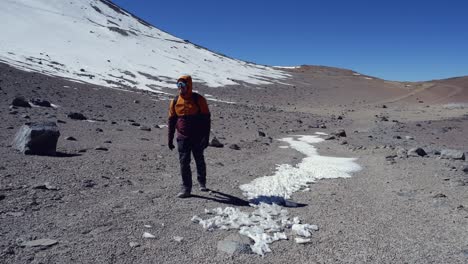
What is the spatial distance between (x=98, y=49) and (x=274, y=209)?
47216 mm

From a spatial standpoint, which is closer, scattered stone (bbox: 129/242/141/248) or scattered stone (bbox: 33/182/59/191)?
scattered stone (bbox: 129/242/141/248)

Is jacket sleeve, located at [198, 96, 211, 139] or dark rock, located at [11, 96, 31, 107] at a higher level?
jacket sleeve, located at [198, 96, 211, 139]

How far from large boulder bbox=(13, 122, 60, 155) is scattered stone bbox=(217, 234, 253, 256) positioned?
5874 millimetres

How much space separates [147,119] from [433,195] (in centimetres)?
1439

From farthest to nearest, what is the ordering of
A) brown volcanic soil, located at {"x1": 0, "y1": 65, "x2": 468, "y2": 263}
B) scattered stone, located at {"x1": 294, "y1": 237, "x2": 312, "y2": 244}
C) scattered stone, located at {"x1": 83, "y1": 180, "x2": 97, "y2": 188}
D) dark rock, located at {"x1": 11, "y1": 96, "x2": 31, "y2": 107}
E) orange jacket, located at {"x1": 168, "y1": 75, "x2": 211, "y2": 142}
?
dark rock, located at {"x1": 11, "y1": 96, "x2": 31, "y2": 107} → scattered stone, located at {"x1": 83, "y1": 180, "x2": 97, "y2": 188} → orange jacket, located at {"x1": 168, "y1": 75, "x2": 211, "y2": 142} → scattered stone, located at {"x1": 294, "y1": 237, "x2": 312, "y2": 244} → brown volcanic soil, located at {"x1": 0, "y1": 65, "x2": 468, "y2": 263}

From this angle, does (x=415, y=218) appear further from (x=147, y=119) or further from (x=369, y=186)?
(x=147, y=119)

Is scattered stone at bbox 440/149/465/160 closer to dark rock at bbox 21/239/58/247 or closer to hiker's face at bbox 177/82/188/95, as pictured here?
hiker's face at bbox 177/82/188/95

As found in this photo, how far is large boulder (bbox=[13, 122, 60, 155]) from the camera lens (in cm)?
940

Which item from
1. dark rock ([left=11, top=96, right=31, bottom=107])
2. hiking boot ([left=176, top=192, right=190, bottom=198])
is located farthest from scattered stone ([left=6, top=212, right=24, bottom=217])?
dark rock ([left=11, top=96, right=31, bottom=107])

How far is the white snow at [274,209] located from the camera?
19.0ft

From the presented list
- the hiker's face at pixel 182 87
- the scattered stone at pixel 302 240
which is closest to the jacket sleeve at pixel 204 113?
the hiker's face at pixel 182 87

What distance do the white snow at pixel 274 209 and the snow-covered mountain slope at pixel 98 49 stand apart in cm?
2387

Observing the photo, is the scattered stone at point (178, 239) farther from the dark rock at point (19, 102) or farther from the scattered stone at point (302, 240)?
the dark rock at point (19, 102)

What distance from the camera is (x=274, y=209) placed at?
6.96 metres
